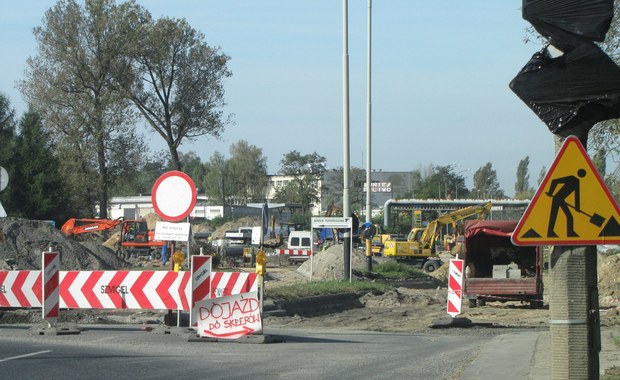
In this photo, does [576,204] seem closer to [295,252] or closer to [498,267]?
[498,267]

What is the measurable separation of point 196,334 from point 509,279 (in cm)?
1587

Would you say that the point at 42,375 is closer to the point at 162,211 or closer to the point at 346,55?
the point at 162,211

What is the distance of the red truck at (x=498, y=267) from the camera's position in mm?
28094

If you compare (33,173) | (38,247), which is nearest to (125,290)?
(38,247)

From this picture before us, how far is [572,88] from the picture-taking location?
6152 millimetres

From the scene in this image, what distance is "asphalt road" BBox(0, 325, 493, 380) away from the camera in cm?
1070

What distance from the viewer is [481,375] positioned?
10.6 m

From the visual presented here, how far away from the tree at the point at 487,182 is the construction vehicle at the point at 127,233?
329ft

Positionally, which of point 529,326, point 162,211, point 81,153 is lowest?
point 529,326

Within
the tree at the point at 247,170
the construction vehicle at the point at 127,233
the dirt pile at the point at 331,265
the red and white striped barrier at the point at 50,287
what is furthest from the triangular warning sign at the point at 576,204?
the tree at the point at 247,170

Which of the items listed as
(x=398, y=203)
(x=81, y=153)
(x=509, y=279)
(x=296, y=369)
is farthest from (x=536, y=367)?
(x=398, y=203)

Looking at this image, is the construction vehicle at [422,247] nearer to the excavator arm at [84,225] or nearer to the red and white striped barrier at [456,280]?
the excavator arm at [84,225]

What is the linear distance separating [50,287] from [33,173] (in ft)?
135

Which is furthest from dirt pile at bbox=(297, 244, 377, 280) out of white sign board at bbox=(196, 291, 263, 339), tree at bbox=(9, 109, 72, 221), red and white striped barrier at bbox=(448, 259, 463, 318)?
white sign board at bbox=(196, 291, 263, 339)
